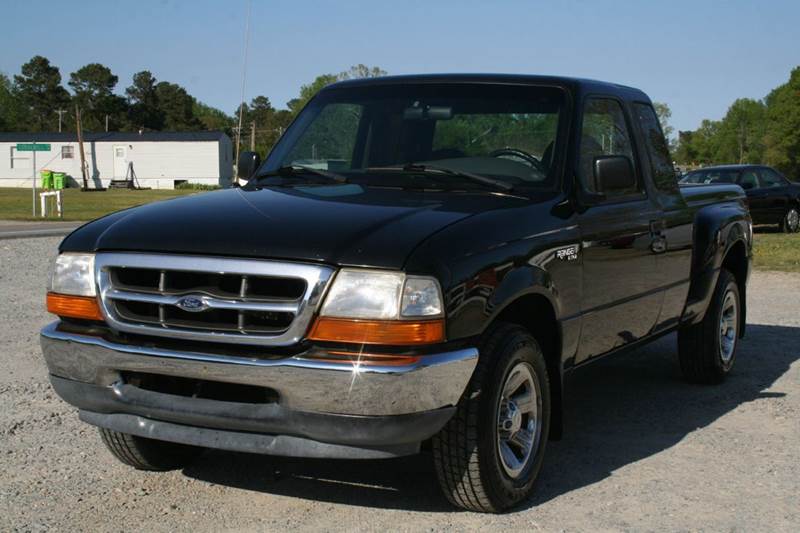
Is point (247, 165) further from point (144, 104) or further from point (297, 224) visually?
point (144, 104)

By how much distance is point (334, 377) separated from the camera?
11.8 feet

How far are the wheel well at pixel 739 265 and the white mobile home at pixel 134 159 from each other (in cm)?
6422

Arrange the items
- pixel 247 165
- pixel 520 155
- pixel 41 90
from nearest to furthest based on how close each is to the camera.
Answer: pixel 520 155
pixel 247 165
pixel 41 90

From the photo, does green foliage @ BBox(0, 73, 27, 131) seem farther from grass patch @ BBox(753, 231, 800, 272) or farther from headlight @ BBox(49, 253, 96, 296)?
headlight @ BBox(49, 253, 96, 296)

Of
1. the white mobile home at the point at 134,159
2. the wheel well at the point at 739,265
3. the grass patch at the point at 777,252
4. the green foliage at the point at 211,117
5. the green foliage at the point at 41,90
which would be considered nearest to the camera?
the wheel well at the point at 739,265

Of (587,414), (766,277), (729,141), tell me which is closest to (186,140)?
(766,277)

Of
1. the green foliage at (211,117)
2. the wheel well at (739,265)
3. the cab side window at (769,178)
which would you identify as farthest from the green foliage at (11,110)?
the wheel well at (739,265)

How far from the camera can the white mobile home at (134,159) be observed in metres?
69.8

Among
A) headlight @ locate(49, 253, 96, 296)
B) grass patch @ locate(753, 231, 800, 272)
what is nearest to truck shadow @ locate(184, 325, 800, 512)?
headlight @ locate(49, 253, 96, 296)

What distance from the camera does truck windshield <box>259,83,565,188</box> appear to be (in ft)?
16.5

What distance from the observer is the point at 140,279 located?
403cm

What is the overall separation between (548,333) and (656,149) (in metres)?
2.14

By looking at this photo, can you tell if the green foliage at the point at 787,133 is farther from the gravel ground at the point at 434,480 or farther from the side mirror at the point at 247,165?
the side mirror at the point at 247,165

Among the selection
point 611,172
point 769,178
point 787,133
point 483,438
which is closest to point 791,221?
point 769,178
